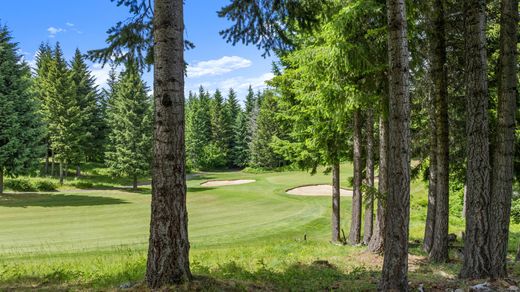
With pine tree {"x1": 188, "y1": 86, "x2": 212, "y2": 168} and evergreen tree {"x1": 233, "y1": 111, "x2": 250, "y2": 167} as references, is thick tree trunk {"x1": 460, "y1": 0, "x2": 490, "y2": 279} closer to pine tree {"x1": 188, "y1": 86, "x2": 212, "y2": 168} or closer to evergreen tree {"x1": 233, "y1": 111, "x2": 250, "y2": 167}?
pine tree {"x1": 188, "y1": 86, "x2": 212, "y2": 168}

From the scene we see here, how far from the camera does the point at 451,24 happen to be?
9664 mm

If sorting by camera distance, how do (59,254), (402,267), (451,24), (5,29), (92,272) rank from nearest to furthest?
(402,267), (92,272), (451,24), (59,254), (5,29)

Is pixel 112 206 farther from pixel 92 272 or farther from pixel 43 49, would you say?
pixel 43 49

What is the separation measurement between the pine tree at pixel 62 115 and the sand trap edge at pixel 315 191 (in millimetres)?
22141

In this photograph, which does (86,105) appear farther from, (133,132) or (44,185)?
(44,185)

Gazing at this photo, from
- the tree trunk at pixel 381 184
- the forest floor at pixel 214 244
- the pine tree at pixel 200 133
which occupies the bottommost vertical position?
the forest floor at pixel 214 244

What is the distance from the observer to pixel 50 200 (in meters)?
26.7

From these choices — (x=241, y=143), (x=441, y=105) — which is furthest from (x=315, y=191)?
(x=241, y=143)

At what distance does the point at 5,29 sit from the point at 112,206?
16071 millimetres

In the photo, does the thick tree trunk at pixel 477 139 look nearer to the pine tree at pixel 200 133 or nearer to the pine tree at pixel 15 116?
the pine tree at pixel 15 116

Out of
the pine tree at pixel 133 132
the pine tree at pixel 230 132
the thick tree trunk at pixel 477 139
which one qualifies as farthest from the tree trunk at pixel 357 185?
the pine tree at pixel 230 132

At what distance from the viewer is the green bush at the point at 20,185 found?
31.7 metres

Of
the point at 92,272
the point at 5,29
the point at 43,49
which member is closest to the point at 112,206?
the point at 5,29

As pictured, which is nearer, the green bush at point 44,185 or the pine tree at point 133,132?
the green bush at point 44,185
